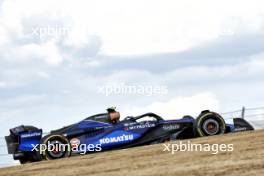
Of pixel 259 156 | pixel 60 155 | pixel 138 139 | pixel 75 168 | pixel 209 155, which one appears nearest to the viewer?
pixel 259 156

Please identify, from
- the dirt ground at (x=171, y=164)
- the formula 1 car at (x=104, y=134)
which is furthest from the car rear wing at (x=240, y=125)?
the dirt ground at (x=171, y=164)

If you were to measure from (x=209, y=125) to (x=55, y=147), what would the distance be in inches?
173

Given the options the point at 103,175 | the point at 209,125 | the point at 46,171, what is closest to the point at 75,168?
the point at 46,171

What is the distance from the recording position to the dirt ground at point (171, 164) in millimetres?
8484

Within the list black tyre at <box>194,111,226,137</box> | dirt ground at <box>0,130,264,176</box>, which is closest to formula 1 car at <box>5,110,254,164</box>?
black tyre at <box>194,111,226,137</box>

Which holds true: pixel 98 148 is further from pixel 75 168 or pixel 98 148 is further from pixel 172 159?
pixel 172 159

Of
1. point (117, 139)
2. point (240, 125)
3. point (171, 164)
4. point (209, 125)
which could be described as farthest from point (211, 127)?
point (171, 164)

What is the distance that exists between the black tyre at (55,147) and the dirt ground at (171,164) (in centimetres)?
161

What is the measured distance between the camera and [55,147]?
14.8 m

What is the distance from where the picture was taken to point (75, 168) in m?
11.3

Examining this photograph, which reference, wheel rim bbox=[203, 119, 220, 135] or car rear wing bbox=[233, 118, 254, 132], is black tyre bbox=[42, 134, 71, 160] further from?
car rear wing bbox=[233, 118, 254, 132]

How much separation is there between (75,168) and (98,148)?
4076 mm

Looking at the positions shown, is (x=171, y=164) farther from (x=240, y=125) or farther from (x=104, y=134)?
(x=240, y=125)

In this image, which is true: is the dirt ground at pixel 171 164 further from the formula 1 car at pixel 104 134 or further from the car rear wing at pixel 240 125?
the car rear wing at pixel 240 125
